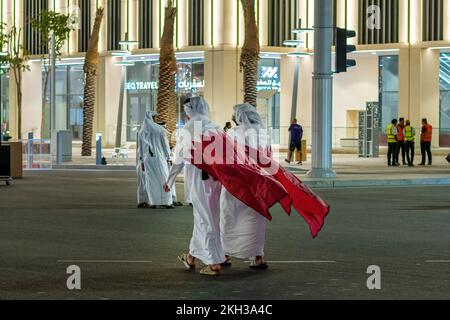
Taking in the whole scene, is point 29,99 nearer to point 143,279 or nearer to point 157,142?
point 157,142

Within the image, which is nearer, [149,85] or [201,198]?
[201,198]

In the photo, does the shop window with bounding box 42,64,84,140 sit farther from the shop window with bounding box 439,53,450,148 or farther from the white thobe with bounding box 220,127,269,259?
the white thobe with bounding box 220,127,269,259

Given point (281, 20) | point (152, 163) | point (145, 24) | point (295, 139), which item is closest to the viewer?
point (152, 163)

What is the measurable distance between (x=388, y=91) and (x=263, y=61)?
6.73m

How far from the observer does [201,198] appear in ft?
39.1

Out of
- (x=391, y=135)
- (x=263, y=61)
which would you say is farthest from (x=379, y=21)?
(x=391, y=135)

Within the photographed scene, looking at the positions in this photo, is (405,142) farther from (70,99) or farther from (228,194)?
(70,99)

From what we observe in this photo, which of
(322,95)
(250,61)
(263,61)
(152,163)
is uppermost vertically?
(263,61)

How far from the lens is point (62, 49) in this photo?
209 ft

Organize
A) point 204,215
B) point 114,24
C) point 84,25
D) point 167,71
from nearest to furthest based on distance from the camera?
point 204,215 → point 167,71 → point 114,24 → point 84,25

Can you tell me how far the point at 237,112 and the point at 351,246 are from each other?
2.51 metres

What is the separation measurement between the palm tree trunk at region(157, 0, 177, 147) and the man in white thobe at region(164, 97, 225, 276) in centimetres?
3131

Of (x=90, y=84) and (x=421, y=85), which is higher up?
(x=421, y=85)

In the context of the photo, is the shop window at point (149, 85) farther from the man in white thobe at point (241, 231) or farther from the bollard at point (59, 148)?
the man in white thobe at point (241, 231)
